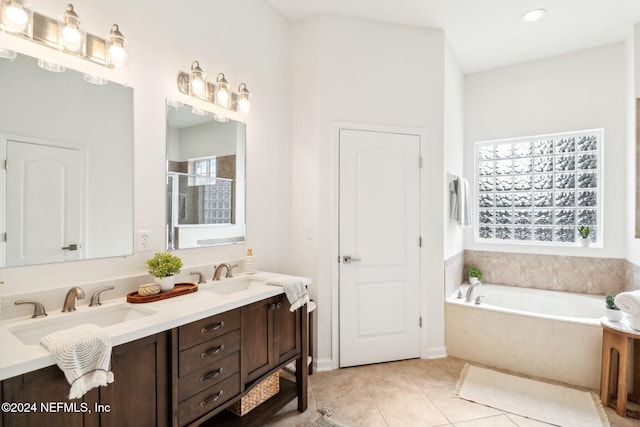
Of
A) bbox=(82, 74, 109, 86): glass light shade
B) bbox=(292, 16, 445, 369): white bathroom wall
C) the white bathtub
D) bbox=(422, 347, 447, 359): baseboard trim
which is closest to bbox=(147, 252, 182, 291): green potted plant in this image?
bbox=(82, 74, 109, 86): glass light shade

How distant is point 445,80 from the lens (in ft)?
10.1

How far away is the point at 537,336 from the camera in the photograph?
105 inches

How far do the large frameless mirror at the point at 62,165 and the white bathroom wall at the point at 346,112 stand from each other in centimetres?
140

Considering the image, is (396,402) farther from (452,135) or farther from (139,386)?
(452,135)

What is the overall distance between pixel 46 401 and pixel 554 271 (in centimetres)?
413

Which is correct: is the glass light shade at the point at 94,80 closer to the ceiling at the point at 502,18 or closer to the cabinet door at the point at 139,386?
the cabinet door at the point at 139,386

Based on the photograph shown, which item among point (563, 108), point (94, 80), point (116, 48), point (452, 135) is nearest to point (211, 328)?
point (94, 80)

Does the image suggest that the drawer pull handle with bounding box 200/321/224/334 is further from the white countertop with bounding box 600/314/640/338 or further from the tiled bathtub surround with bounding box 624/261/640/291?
the tiled bathtub surround with bounding box 624/261/640/291

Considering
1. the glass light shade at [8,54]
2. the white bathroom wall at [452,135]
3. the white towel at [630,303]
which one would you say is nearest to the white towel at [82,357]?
the glass light shade at [8,54]

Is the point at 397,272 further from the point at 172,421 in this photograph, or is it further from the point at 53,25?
the point at 53,25

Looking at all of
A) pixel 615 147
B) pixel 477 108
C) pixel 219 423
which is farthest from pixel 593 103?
pixel 219 423

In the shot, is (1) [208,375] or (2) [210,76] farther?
(2) [210,76]

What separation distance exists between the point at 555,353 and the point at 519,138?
228 cm

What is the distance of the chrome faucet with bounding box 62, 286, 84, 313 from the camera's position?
1.41 metres
